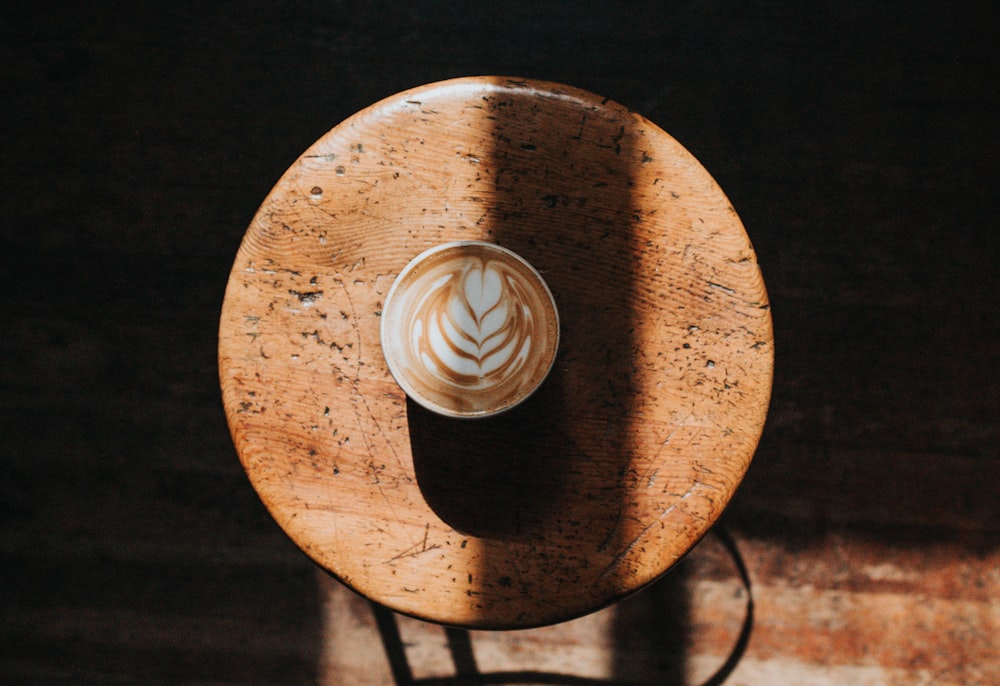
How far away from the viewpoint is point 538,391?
51.0 inches

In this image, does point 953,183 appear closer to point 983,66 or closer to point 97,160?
point 983,66

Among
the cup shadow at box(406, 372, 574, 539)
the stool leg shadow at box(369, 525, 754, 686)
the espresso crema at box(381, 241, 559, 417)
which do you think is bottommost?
the stool leg shadow at box(369, 525, 754, 686)

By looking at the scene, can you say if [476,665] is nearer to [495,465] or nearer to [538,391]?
[495,465]

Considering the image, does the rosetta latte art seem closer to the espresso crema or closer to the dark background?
the espresso crema

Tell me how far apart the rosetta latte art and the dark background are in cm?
111

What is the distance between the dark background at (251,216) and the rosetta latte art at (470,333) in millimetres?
1110

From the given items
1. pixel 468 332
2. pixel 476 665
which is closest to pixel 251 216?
pixel 468 332

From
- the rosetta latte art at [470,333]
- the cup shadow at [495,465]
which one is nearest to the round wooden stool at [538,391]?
the cup shadow at [495,465]

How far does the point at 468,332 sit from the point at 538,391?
0.67 feet

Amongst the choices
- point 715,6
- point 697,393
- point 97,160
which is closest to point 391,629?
point 697,393

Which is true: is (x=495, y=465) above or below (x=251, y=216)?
below

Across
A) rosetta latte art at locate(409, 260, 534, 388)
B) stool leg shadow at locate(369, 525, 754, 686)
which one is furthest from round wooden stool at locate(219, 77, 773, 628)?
stool leg shadow at locate(369, 525, 754, 686)

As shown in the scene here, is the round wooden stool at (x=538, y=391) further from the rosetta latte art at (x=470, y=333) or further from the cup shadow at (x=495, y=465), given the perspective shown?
the rosetta latte art at (x=470, y=333)

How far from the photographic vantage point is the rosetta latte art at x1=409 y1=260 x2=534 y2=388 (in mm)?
1199
